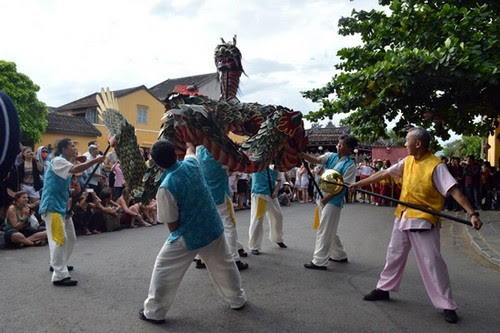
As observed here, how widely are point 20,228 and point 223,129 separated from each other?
14.8ft

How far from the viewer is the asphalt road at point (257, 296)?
3.68 metres

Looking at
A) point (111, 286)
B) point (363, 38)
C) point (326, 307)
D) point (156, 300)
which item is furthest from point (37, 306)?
point (363, 38)

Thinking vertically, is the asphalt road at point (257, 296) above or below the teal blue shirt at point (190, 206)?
below

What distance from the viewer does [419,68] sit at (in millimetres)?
5992

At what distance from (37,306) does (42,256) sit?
248 cm

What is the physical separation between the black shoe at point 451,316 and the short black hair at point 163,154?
2.86 meters

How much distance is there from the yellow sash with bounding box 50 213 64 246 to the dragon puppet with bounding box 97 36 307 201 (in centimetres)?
124

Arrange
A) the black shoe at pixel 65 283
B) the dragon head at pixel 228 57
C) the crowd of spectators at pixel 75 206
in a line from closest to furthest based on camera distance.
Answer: the black shoe at pixel 65 283 < the dragon head at pixel 228 57 < the crowd of spectators at pixel 75 206

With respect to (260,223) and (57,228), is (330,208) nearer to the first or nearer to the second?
(260,223)

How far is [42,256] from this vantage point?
6.31 meters

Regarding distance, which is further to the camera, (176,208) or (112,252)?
(112,252)

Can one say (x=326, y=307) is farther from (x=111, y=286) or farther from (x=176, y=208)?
(x=111, y=286)

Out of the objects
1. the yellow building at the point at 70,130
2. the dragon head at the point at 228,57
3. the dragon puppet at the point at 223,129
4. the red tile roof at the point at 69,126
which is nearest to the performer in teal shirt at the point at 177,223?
the dragon puppet at the point at 223,129

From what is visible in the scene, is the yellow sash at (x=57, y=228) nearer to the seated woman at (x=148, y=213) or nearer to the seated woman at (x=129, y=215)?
the seated woman at (x=129, y=215)
